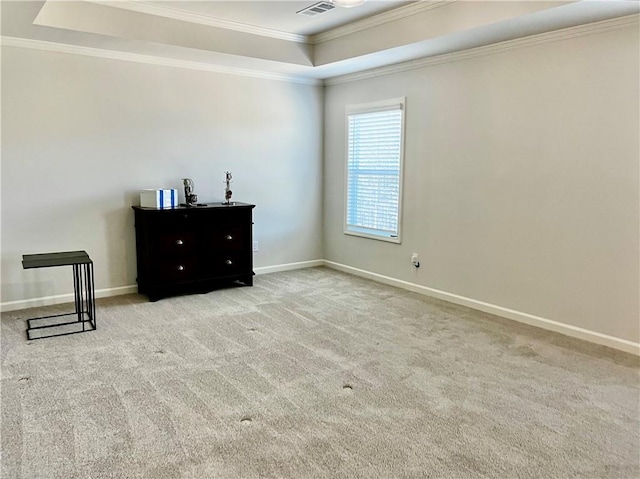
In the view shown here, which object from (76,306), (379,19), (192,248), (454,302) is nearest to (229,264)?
(192,248)

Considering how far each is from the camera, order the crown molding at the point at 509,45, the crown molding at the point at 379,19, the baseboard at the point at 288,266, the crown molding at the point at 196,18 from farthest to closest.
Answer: the baseboard at the point at 288,266, the crown molding at the point at 196,18, the crown molding at the point at 379,19, the crown molding at the point at 509,45

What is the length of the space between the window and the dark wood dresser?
1.31 metres

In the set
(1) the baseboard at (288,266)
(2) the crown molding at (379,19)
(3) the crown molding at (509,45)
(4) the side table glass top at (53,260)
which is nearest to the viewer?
(3) the crown molding at (509,45)

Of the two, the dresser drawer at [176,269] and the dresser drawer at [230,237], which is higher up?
the dresser drawer at [230,237]

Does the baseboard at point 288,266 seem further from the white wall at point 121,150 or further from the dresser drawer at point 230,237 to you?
the dresser drawer at point 230,237

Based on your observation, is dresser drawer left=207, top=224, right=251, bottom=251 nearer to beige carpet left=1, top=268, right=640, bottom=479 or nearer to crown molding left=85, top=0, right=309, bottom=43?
beige carpet left=1, top=268, right=640, bottom=479

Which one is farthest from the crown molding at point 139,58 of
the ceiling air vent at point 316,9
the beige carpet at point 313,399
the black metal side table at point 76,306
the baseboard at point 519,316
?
the baseboard at point 519,316

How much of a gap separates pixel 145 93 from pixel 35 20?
1.21 metres

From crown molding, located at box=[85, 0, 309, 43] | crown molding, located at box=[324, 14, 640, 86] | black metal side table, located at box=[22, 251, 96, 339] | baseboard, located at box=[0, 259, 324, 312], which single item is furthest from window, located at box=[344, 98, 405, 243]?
black metal side table, located at box=[22, 251, 96, 339]

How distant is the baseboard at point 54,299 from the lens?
13.7 feet

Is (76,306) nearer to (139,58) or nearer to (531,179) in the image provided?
(139,58)

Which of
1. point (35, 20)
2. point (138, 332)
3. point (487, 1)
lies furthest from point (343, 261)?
point (35, 20)

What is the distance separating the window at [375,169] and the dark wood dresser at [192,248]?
1.31m

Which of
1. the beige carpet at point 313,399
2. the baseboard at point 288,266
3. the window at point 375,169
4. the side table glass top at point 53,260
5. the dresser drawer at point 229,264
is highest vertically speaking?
the window at point 375,169
